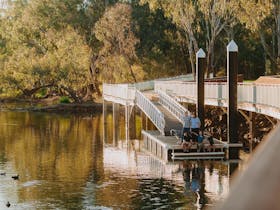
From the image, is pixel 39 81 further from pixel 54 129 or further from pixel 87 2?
pixel 54 129

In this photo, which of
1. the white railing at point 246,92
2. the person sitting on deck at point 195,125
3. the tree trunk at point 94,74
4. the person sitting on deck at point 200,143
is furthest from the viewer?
the tree trunk at point 94,74

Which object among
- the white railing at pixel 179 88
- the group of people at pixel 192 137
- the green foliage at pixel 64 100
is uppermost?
the white railing at pixel 179 88

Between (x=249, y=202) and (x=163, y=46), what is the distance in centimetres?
6719

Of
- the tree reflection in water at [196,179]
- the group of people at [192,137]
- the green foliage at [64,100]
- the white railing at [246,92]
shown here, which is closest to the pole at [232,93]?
the white railing at [246,92]

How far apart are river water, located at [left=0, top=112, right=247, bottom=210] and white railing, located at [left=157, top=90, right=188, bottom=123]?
8.35 ft

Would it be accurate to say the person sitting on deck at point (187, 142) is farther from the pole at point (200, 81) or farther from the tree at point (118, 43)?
the tree at point (118, 43)

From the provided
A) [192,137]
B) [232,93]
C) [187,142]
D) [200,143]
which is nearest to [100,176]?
[187,142]

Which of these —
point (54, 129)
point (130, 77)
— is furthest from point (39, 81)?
point (54, 129)

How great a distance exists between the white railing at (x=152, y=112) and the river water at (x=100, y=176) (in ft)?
5.31

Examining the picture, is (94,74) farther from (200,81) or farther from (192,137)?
(192,137)

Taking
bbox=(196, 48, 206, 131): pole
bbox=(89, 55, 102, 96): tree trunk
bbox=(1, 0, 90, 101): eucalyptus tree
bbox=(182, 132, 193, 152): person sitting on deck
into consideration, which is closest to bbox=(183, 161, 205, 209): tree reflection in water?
bbox=(182, 132, 193, 152): person sitting on deck

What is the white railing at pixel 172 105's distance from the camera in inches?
1243

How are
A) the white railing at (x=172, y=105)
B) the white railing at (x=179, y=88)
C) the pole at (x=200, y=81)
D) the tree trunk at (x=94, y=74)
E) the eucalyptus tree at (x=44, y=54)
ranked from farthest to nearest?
the tree trunk at (x=94, y=74), the eucalyptus tree at (x=44, y=54), the white railing at (x=179, y=88), the white railing at (x=172, y=105), the pole at (x=200, y=81)

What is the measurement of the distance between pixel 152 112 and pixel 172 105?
1099mm
